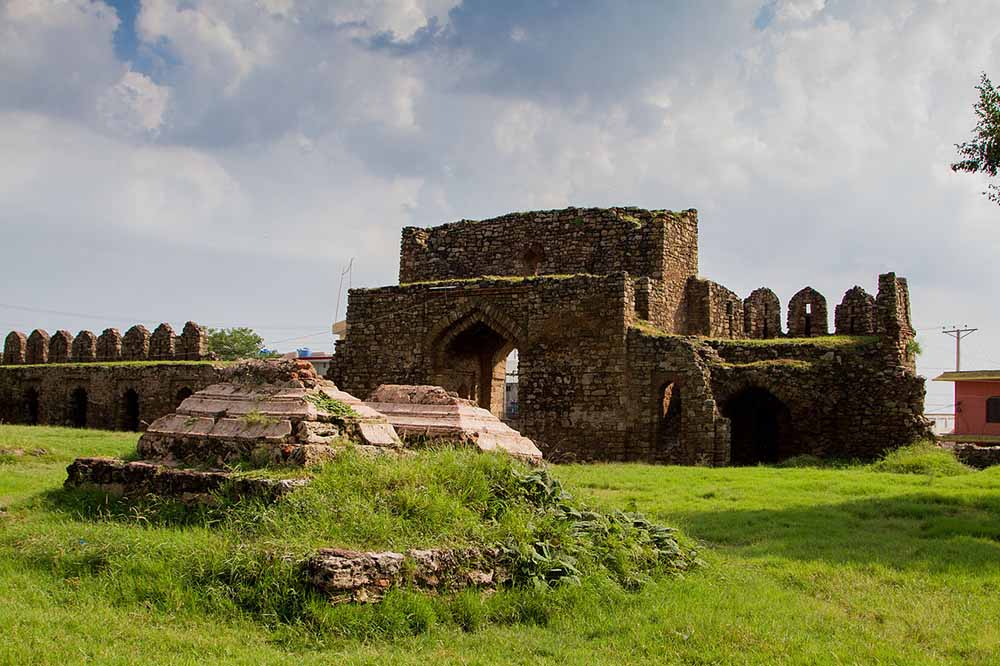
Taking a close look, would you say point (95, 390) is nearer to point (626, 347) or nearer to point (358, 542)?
point (626, 347)

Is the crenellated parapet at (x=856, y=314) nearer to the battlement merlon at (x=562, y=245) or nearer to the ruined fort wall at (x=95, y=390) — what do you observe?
the battlement merlon at (x=562, y=245)

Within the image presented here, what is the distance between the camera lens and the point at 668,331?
1923cm

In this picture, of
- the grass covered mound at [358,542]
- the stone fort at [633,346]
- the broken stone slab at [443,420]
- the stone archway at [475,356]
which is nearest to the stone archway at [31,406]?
the stone fort at [633,346]

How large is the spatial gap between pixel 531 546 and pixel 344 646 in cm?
170

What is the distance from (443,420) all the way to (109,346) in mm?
21140

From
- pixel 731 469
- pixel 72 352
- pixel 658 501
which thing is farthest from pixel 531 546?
pixel 72 352

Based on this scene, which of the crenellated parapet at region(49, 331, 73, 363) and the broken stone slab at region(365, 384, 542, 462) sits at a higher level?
the crenellated parapet at region(49, 331, 73, 363)

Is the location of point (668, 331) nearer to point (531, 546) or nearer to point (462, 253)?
point (462, 253)

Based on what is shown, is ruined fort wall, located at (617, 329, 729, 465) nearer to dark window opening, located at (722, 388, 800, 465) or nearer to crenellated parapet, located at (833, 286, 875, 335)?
dark window opening, located at (722, 388, 800, 465)

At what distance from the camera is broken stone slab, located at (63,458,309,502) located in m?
6.12

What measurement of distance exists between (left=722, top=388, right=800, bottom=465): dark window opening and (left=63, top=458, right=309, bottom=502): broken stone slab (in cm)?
1324

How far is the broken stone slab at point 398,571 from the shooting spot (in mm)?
4824

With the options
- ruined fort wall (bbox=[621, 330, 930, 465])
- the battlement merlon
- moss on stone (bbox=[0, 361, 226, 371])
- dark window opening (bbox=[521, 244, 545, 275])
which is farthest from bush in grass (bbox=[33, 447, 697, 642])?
moss on stone (bbox=[0, 361, 226, 371])

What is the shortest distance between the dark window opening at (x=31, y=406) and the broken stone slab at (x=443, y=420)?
73.7 feet
